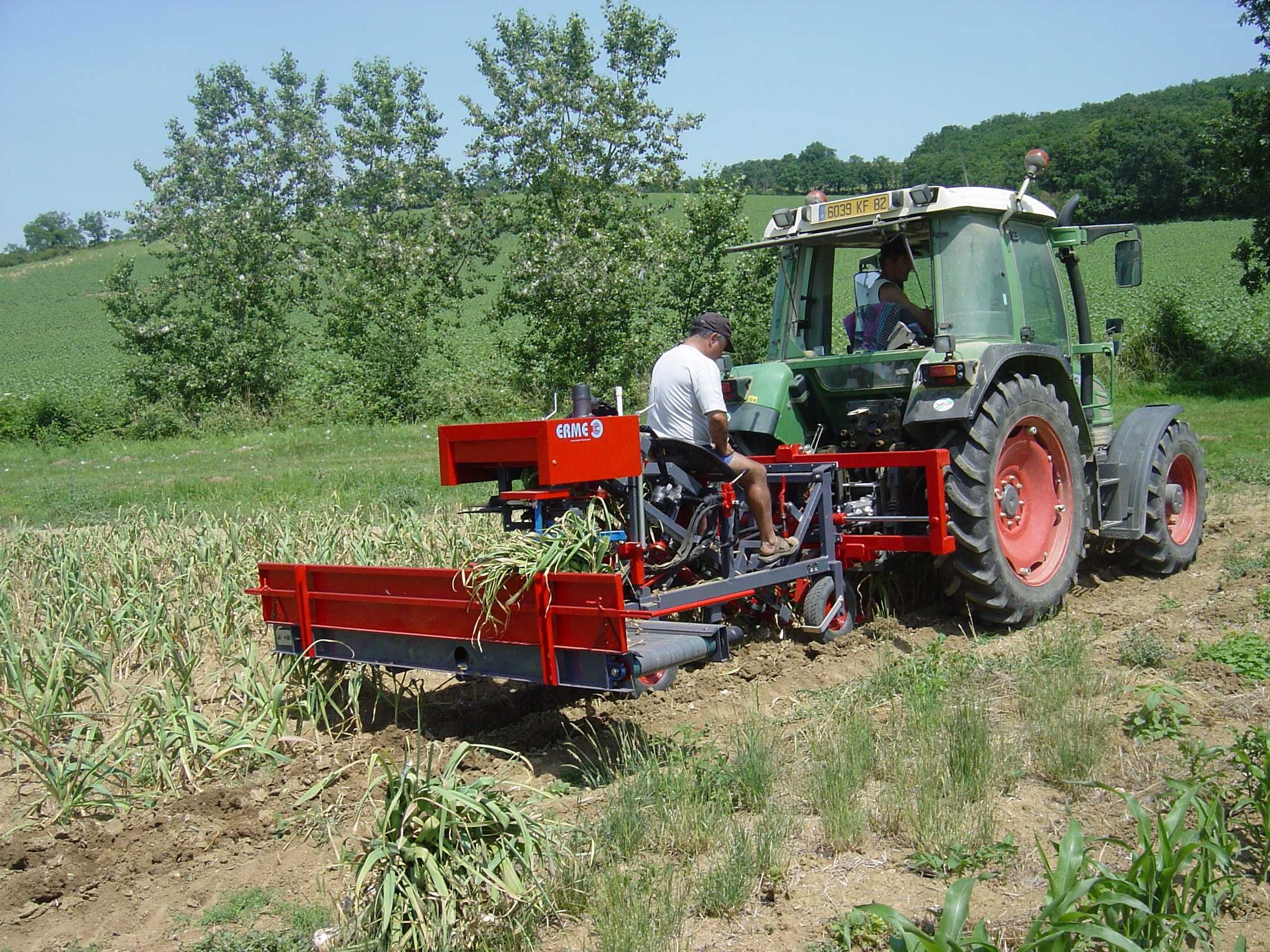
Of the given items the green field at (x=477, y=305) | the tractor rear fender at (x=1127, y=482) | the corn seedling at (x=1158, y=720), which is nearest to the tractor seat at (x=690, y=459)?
the corn seedling at (x=1158, y=720)

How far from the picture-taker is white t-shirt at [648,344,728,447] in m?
5.23

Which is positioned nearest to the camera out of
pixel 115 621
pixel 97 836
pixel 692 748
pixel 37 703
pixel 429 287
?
pixel 97 836

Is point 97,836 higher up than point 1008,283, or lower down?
lower down

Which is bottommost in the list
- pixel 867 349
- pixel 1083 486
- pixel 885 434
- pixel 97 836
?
pixel 97 836

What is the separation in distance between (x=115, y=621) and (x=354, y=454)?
420 inches

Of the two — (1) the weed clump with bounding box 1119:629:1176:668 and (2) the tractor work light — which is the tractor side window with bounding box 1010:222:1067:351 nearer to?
(2) the tractor work light

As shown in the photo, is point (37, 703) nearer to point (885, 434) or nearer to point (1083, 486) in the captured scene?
point (885, 434)

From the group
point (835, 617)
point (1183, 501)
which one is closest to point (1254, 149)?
point (1183, 501)

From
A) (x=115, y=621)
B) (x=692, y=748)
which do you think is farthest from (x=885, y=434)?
(x=115, y=621)

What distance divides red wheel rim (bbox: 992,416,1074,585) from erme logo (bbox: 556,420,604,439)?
2735mm

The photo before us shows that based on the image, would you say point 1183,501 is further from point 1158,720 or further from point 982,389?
point 1158,720

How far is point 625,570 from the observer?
4.54 m

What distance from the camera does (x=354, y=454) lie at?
1616cm

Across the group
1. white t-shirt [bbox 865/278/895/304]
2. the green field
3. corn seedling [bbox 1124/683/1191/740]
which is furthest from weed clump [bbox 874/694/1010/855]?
the green field
